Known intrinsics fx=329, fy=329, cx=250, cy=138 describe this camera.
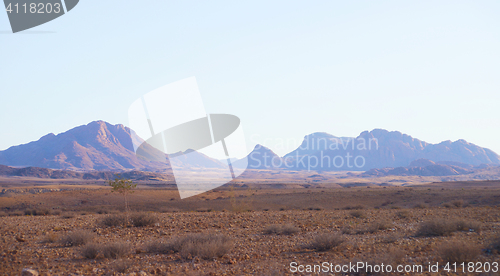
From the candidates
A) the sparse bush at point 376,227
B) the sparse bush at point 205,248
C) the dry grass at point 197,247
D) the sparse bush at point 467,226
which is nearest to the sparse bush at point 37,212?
the dry grass at point 197,247

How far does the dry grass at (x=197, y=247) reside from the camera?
10344 mm

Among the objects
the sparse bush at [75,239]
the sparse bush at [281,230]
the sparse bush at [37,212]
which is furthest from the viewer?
the sparse bush at [37,212]

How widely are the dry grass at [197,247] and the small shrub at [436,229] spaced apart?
26.4 feet

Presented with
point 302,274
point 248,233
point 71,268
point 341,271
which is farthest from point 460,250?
point 71,268

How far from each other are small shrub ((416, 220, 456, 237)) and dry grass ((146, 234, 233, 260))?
8.05 metres

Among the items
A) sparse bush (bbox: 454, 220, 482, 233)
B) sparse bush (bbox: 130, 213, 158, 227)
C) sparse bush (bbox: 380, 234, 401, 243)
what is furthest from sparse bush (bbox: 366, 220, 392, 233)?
sparse bush (bbox: 130, 213, 158, 227)

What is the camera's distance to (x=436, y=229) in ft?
43.1

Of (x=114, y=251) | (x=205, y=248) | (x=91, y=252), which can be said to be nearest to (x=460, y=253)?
(x=205, y=248)

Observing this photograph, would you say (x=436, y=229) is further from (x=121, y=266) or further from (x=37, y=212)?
(x=37, y=212)

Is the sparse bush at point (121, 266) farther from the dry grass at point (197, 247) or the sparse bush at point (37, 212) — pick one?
the sparse bush at point (37, 212)

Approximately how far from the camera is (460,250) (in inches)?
350

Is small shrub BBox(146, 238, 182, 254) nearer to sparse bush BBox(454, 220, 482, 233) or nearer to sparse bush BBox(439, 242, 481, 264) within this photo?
sparse bush BBox(439, 242, 481, 264)

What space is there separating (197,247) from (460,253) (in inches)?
298

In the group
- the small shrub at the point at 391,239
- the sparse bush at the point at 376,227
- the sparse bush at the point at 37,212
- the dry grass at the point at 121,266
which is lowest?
the sparse bush at the point at 37,212
